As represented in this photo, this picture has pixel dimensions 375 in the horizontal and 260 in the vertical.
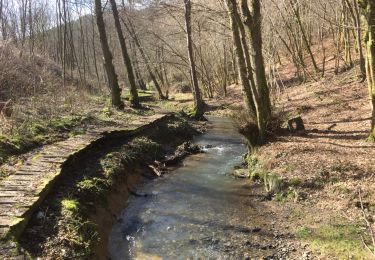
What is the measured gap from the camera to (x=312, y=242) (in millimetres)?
6418

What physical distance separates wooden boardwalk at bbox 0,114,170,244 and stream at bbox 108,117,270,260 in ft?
5.26

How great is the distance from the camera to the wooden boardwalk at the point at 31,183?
5.65 metres

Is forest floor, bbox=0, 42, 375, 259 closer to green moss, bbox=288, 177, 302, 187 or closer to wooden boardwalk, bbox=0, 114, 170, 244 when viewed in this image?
green moss, bbox=288, 177, 302, 187

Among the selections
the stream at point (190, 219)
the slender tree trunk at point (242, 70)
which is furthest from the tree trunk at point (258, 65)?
the stream at point (190, 219)

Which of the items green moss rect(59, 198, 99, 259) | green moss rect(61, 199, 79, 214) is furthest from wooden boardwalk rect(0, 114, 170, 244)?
green moss rect(59, 198, 99, 259)

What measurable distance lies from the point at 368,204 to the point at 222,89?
79.2ft

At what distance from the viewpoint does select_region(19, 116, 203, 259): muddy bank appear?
586 cm

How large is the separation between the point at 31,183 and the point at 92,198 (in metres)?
1.36

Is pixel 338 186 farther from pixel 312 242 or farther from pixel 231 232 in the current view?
pixel 231 232

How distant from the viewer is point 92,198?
8.01 m

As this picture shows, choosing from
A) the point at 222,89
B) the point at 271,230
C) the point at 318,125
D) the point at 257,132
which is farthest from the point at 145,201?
the point at 222,89

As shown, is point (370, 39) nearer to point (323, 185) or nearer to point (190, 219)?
point (323, 185)

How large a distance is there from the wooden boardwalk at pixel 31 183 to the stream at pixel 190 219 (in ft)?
5.26

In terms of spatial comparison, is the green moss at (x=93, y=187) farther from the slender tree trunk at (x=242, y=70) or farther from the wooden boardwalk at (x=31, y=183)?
the slender tree trunk at (x=242, y=70)
